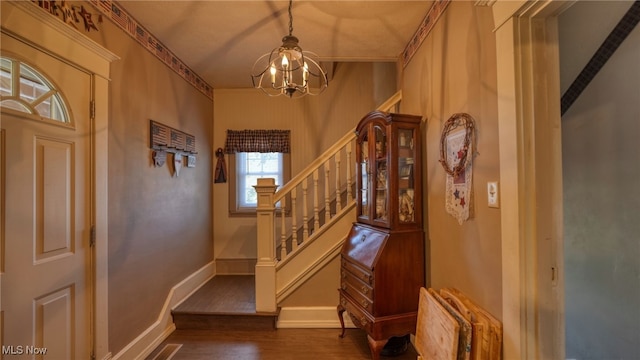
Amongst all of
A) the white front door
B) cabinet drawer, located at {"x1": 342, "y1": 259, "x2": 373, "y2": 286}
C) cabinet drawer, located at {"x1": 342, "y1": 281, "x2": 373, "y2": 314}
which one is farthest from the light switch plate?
the white front door

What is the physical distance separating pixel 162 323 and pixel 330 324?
1.57 metres

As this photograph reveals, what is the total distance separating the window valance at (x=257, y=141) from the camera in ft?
12.8

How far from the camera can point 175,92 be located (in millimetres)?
2855

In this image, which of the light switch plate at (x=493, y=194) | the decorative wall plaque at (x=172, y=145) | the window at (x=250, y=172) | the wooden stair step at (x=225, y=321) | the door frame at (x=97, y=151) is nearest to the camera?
the light switch plate at (x=493, y=194)

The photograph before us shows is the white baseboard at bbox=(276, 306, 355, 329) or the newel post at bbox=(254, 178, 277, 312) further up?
the newel post at bbox=(254, 178, 277, 312)

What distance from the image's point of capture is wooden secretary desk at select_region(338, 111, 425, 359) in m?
1.95

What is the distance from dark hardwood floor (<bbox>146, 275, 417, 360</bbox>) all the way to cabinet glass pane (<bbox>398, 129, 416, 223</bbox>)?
1217mm

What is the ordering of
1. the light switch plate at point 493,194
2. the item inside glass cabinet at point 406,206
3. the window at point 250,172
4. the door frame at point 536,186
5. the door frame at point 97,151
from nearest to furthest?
the door frame at point 536,186 < the light switch plate at point 493,194 < the door frame at point 97,151 < the item inside glass cabinet at point 406,206 < the window at point 250,172

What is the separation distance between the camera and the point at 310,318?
8.74 feet

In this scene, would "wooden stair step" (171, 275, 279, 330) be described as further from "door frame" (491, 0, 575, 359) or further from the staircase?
"door frame" (491, 0, 575, 359)

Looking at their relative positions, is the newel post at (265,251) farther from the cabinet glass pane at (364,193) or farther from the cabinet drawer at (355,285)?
the cabinet glass pane at (364,193)

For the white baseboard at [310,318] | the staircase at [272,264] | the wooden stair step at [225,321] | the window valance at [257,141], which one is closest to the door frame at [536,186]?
the staircase at [272,264]

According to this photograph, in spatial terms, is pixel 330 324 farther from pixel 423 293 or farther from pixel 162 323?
pixel 162 323

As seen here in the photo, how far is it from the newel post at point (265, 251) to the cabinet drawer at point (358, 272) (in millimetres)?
725
